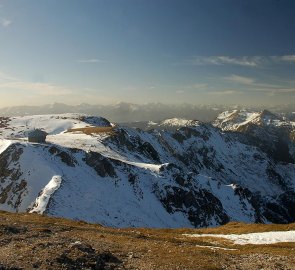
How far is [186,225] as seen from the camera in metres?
118

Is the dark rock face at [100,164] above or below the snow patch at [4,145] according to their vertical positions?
below

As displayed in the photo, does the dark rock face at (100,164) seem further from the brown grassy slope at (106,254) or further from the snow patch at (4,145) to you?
the brown grassy slope at (106,254)

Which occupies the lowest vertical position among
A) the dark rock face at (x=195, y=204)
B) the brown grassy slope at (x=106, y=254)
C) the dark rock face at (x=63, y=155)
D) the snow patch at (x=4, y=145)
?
the dark rock face at (x=195, y=204)

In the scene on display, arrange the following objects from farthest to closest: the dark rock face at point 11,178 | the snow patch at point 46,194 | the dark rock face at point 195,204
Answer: the dark rock face at point 195,204 → the dark rock face at point 11,178 → the snow patch at point 46,194

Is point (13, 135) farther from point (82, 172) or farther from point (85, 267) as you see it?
point (85, 267)

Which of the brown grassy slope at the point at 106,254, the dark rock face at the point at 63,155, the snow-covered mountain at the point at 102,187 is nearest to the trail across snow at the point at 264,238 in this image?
the brown grassy slope at the point at 106,254

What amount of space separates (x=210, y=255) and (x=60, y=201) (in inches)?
2440

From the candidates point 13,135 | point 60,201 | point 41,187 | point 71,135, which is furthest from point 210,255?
point 13,135

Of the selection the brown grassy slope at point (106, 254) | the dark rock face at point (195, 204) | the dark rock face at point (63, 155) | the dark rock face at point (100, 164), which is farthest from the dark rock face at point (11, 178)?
the brown grassy slope at point (106, 254)

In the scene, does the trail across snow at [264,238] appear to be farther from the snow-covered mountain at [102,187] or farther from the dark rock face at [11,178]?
the dark rock face at [11,178]

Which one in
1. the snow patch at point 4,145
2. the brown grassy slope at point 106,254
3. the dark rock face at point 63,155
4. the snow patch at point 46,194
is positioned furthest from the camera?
the snow patch at point 4,145

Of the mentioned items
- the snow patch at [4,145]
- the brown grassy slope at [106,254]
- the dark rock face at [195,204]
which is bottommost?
the dark rock face at [195,204]

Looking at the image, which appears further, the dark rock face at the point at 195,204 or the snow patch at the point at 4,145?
the dark rock face at the point at 195,204

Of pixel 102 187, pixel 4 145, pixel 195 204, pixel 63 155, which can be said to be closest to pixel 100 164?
pixel 102 187
